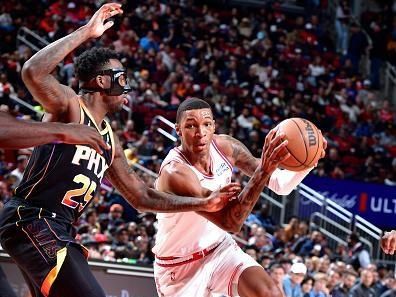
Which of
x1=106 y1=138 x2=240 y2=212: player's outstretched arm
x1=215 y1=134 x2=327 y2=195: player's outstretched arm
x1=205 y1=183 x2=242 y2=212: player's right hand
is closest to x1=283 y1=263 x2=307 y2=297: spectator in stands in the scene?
x1=215 y1=134 x2=327 y2=195: player's outstretched arm

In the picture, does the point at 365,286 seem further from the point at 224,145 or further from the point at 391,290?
the point at 224,145

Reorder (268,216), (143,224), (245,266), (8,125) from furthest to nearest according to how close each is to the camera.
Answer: (268,216), (143,224), (245,266), (8,125)

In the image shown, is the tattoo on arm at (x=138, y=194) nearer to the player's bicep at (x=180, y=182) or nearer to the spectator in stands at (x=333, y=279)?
the player's bicep at (x=180, y=182)

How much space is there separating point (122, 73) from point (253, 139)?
11538 millimetres

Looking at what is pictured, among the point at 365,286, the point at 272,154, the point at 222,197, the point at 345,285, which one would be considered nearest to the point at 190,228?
the point at 222,197

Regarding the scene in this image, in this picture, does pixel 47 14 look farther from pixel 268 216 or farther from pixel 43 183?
pixel 43 183

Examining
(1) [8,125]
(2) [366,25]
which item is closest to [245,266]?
(1) [8,125]

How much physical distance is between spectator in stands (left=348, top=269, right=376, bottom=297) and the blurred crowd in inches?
0.7

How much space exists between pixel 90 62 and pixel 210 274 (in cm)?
201

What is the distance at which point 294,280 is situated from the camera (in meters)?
11.7

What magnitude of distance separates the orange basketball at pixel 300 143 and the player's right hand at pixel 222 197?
53 centimetres

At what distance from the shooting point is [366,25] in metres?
24.4

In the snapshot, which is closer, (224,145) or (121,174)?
(121,174)

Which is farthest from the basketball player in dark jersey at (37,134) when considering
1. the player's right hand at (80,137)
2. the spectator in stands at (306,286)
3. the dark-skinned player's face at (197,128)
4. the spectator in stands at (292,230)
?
the spectator in stands at (292,230)
